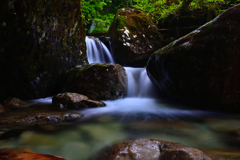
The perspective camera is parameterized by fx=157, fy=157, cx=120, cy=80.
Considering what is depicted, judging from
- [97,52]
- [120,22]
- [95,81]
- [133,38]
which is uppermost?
[120,22]

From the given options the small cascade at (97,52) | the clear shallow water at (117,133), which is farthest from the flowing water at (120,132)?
the small cascade at (97,52)

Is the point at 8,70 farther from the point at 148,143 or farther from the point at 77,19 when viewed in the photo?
the point at 148,143

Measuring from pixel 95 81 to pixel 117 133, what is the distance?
9.24ft

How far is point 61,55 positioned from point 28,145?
4053mm

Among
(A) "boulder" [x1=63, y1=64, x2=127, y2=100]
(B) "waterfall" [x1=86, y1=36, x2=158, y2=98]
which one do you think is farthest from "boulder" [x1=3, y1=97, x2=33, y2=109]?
(B) "waterfall" [x1=86, y1=36, x2=158, y2=98]

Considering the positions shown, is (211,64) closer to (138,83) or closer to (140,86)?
(140,86)

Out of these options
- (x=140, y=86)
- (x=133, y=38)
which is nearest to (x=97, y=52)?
(x=133, y=38)

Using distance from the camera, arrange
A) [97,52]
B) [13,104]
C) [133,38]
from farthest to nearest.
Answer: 1. [133,38]
2. [97,52]
3. [13,104]

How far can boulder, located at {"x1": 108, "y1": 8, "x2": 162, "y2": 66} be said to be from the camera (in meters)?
9.24

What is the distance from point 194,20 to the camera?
11.4m

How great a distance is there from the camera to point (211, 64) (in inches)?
142

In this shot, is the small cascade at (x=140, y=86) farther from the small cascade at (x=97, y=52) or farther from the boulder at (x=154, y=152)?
the boulder at (x=154, y=152)

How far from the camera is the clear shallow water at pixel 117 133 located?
195 centimetres

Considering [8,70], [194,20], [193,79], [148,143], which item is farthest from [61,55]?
[194,20]
